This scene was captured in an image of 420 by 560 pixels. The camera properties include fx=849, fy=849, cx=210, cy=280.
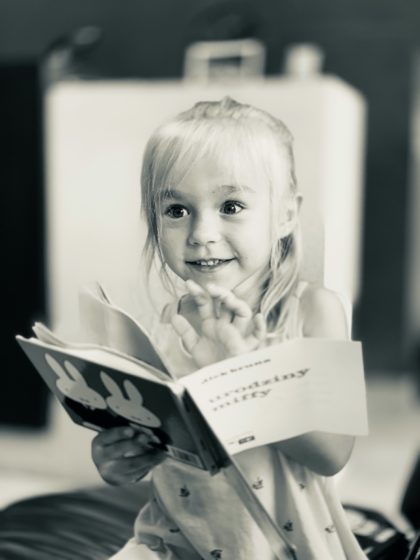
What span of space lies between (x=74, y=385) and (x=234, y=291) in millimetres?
194

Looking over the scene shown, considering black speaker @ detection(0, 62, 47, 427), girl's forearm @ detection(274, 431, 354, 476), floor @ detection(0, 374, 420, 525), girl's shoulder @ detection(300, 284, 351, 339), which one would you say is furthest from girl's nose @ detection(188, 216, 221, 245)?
black speaker @ detection(0, 62, 47, 427)

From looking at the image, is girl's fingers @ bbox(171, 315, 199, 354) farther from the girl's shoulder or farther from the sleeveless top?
the girl's shoulder

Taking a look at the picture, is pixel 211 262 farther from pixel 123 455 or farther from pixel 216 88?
pixel 216 88

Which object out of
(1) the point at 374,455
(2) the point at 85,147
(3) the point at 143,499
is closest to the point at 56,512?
(3) the point at 143,499

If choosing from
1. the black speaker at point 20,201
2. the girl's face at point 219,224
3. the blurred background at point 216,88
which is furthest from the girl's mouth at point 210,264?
the black speaker at point 20,201

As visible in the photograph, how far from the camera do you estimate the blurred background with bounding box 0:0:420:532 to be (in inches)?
139

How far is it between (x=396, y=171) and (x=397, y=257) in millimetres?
497

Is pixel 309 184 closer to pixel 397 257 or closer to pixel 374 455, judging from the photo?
pixel 374 455

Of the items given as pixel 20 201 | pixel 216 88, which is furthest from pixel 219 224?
pixel 20 201

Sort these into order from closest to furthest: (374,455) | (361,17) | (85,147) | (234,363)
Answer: (234,363)
(85,147)
(374,455)
(361,17)

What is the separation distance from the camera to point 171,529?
3.10 feet

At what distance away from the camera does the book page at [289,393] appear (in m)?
0.85

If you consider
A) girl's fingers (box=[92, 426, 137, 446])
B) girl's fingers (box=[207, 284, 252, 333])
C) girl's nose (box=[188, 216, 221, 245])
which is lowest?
girl's fingers (box=[92, 426, 137, 446])

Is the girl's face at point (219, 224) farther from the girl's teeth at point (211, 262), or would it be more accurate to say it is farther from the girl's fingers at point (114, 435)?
the girl's fingers at point (114, 435)
